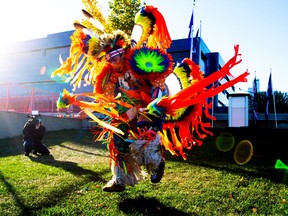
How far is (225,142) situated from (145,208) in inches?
206

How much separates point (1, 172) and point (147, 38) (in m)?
3.24

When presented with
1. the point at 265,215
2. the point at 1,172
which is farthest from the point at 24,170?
the point at 265,215

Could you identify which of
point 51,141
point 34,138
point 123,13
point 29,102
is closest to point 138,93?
point 34,138

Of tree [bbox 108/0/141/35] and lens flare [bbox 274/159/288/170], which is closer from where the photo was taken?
lens flare [bbox 274/159/288/170]

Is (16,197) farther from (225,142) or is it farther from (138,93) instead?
(225,142)

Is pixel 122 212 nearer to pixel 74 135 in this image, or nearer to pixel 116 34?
pixel 116 34

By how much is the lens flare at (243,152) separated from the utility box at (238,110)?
720cm

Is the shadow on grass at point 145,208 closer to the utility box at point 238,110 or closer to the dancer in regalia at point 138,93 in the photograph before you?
the dancer in regalia at point 138,93

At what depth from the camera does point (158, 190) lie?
3.54m

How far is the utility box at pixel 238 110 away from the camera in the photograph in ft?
48.1

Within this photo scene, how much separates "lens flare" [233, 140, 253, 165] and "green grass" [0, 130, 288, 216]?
0.15 meters

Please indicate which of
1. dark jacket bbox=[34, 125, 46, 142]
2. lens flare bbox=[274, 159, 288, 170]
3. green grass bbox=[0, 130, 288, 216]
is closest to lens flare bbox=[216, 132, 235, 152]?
green grass bbox=[0, 130, 288, 216]

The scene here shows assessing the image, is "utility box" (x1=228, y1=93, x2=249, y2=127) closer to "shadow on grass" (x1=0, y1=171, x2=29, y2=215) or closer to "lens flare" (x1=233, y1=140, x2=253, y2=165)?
"lens flare" (x1=233, y1=140, x2=253, y2=165)

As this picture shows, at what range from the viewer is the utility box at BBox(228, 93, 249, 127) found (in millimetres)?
14672
